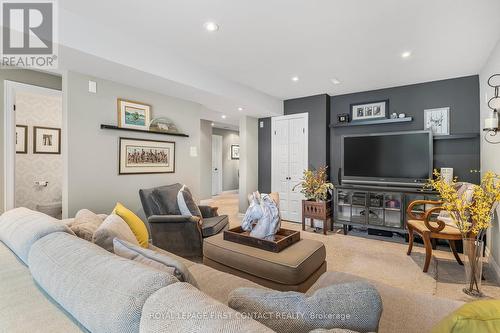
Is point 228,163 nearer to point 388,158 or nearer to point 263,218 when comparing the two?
point 388,158

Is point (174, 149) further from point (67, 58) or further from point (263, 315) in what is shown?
point (263, 315)

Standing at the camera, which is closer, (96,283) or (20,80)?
(96,283)

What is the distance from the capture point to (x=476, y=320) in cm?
54

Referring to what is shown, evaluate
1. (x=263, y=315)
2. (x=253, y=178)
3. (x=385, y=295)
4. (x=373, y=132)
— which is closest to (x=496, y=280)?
(x=385, y=295)

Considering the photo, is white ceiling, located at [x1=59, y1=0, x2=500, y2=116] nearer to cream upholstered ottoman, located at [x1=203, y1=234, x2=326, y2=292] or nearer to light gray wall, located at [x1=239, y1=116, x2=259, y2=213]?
light gray wall, located at [x1=239, y1=116, x2=259, y2=213]

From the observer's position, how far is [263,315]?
76cm

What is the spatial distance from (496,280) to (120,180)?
4295 mm

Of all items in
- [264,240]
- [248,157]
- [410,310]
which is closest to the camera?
[410,310]

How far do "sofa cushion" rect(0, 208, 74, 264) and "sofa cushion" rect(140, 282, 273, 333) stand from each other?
958mm

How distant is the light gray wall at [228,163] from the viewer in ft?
28.6

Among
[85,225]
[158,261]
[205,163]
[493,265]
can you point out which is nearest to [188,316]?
[158,261]

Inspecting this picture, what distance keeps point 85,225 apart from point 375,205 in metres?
3.81

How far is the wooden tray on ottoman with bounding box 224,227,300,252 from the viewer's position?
78.3 inches

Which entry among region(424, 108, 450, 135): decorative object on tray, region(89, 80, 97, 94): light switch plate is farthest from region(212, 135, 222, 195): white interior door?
region(424, 108, 450, 135): decorative object on tray
